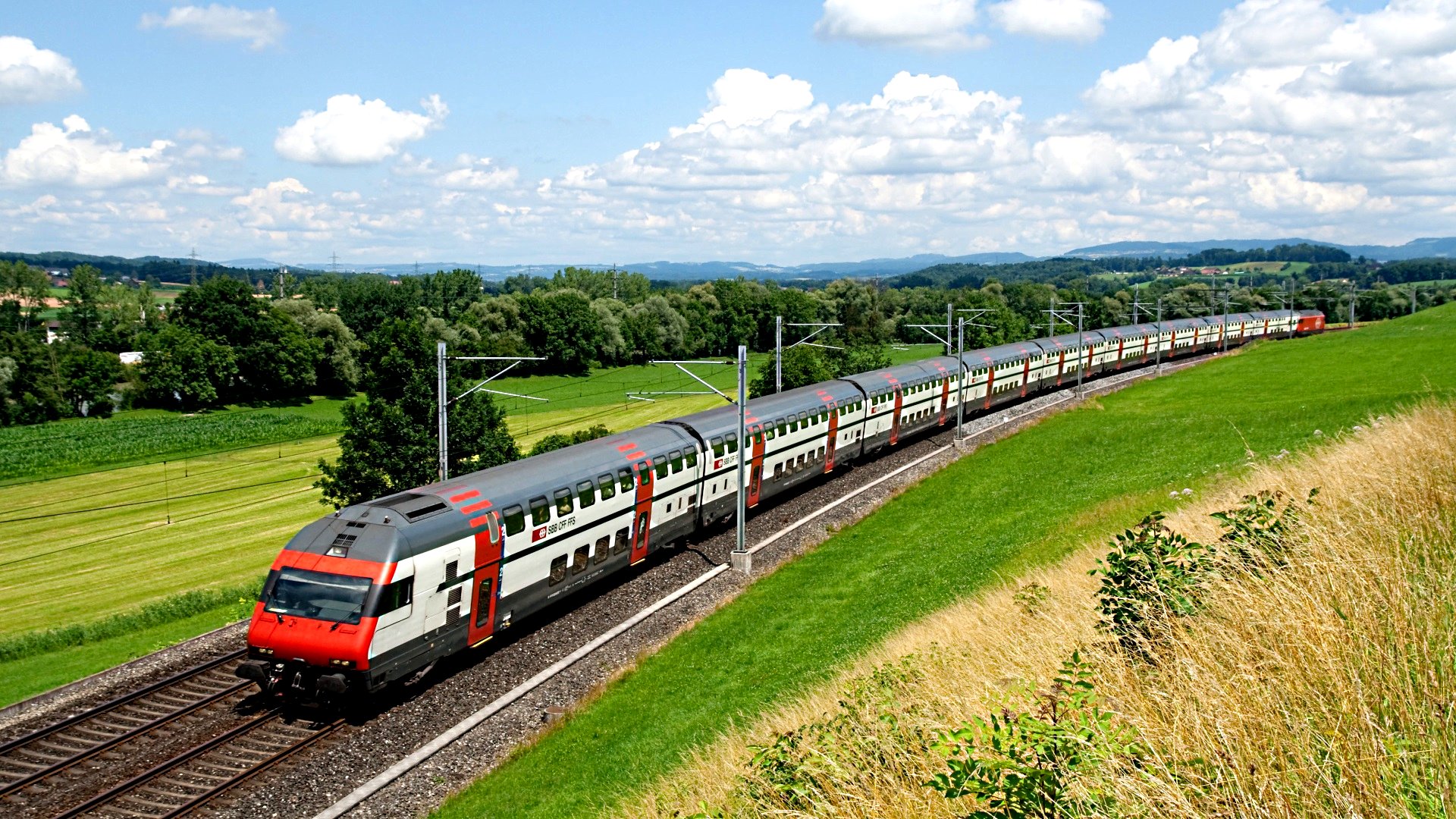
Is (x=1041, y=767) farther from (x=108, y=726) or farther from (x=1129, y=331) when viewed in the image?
→ (x=1129, y=331)

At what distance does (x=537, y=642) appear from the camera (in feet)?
84.3

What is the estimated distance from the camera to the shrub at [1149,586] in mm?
11703

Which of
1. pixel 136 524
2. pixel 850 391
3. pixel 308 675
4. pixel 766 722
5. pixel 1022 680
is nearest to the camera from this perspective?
pixel 1022 680

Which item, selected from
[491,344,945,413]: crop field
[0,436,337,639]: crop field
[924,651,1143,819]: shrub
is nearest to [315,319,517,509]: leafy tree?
[0,436,337,639]: crop field

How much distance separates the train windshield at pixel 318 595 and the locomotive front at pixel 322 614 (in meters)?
0.02

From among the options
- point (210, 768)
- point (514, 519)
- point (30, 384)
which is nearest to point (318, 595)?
point (210, 768)

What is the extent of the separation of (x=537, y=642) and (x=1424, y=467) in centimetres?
1998

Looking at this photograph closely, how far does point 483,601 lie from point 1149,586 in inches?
642

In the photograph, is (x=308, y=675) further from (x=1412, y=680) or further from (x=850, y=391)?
(x=850, y=391)

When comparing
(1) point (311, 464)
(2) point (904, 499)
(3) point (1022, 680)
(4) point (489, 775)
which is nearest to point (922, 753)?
(3) point (1022, 680)

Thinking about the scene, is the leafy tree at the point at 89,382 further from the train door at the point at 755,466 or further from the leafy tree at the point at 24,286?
the train door at the point at 755,466

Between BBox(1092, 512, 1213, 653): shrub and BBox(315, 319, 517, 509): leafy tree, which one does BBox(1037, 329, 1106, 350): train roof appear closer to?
BBox(315, 319, 517, 509): leafy tree

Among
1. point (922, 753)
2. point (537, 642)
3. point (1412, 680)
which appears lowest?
point (537, 642)

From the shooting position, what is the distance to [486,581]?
77.1 ft
